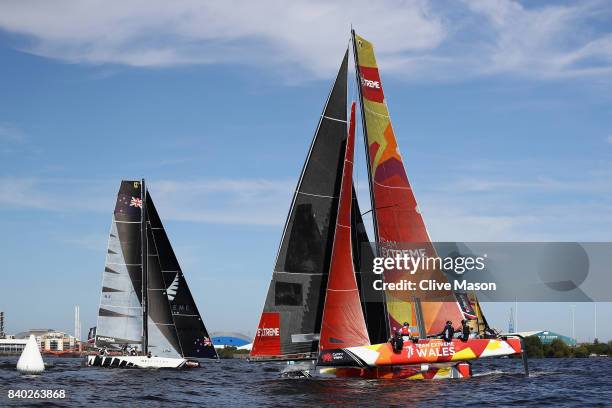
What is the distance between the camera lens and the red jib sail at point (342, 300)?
35.9 m

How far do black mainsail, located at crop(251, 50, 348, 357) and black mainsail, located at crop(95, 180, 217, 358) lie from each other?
20109 mm

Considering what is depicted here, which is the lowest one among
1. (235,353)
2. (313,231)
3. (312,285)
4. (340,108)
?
(235,353)

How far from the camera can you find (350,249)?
120ft

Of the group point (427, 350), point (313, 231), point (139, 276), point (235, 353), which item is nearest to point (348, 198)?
point (313, 231)

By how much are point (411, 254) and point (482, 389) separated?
7022mm

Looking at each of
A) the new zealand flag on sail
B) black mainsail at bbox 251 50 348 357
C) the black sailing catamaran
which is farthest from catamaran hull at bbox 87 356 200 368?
black mainsail at bbox 251 50 348 357

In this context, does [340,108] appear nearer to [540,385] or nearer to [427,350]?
[427,350]

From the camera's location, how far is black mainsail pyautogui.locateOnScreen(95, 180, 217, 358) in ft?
182

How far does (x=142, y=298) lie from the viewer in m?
55.6

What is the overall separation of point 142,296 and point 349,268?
2320 centimetres

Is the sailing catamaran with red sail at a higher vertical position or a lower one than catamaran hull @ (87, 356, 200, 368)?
higher

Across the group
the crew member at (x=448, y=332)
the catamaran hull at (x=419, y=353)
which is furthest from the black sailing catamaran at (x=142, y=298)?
the crew member at (x=448, y=332)

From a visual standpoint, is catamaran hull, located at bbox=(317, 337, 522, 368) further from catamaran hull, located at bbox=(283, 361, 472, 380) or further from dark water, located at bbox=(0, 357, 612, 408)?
dark water, located at bbox=(0, 357, 612, 408)

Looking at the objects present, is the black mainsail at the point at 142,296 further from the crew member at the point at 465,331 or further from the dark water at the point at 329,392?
the crew member at the point at 465,331
